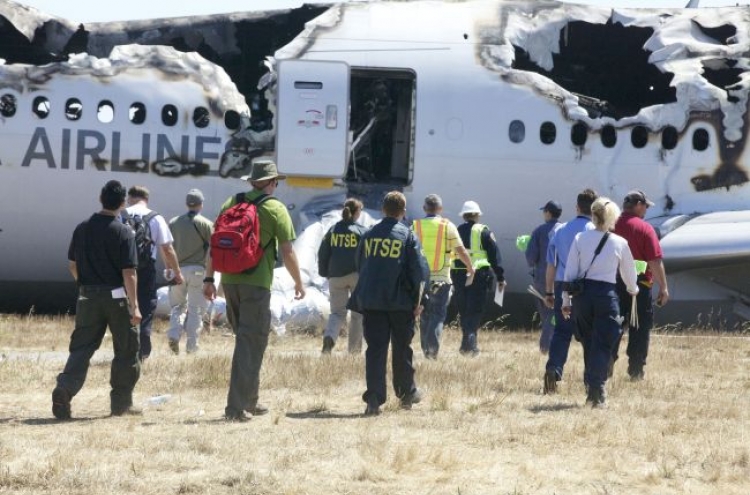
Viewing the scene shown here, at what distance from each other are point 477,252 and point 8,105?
25.1 feet

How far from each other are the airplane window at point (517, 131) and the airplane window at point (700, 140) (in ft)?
9.20

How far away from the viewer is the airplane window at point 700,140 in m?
21.3

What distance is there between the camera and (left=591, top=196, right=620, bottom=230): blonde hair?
12.4 metres

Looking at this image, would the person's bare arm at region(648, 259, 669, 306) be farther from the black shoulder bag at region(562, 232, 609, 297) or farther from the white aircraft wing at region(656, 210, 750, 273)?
the white aircraft wing at region(656, 210, 750, 273)

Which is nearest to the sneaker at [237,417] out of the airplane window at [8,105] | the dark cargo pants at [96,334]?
the dark cargo pants at [96,334]

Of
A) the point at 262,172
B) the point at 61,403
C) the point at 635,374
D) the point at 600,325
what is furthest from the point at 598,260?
the point at 61,403

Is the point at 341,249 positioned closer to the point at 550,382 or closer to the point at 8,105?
the point at 550,382

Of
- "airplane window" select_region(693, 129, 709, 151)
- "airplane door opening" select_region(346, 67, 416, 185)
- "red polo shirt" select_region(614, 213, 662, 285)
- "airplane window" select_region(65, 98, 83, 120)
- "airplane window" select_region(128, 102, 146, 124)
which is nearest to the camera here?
"red polo shirt" select_region(614, 213, 662, 285)

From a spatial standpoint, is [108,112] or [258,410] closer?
[258,410]

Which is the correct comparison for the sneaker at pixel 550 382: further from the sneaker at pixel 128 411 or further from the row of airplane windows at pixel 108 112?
the row of airplane windows at pixel 108 112

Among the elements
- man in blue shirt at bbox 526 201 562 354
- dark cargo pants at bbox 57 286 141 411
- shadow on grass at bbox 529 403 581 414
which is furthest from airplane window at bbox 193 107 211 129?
shadow on grass at bbox 529 403 581 414

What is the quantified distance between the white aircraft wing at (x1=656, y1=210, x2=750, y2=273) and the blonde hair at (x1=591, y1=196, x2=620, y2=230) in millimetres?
7709

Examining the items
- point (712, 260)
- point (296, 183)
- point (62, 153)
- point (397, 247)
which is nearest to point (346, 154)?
point (296, 183)

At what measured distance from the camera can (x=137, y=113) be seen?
20.3 m
